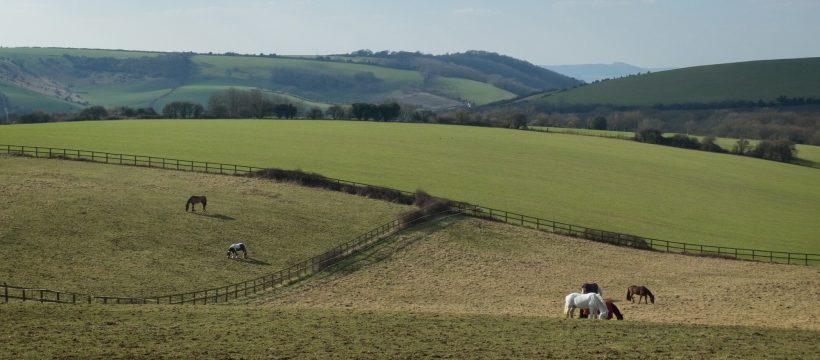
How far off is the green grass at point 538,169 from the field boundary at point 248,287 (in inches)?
485

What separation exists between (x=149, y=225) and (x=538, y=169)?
38.6 metres

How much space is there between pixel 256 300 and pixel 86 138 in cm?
4233

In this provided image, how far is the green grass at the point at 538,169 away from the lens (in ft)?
176

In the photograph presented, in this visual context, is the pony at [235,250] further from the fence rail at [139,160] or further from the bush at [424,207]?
the fence rail at [139,160]

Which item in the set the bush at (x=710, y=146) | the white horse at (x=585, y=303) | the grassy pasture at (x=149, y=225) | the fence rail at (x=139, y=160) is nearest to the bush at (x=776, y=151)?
the bush at (x=710, y=146)

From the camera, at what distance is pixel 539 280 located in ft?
122

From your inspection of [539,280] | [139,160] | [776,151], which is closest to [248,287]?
[539,280]

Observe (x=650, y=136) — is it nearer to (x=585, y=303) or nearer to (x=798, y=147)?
(x=798, y=147)

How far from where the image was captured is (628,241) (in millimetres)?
46312

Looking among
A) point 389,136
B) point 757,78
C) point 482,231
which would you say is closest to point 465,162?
point 389,136

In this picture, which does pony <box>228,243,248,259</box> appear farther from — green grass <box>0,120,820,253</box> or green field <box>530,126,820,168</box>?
green field <box>530,126,820,168</box>

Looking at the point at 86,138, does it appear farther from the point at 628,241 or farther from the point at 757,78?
the point at 757,78

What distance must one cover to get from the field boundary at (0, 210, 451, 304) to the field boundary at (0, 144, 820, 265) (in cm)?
676

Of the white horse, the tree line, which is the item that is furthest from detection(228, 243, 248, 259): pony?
the tree line
